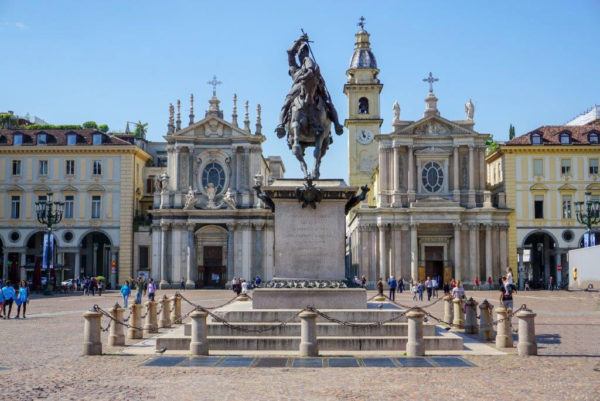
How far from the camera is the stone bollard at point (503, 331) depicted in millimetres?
19531

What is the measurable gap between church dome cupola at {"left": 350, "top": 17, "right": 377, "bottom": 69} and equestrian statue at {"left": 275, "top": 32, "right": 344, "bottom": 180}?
72468mm

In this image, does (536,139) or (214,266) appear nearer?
(536,139)

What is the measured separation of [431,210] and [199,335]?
57857 millimetres

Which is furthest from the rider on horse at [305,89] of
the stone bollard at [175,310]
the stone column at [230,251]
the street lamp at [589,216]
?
the stone column at [230,251]

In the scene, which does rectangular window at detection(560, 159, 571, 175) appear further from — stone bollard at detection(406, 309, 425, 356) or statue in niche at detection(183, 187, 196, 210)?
stone bollard at detection(406, 309, 425, 356)

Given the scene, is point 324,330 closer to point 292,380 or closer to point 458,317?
point 292,380

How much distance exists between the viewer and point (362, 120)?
295 ft

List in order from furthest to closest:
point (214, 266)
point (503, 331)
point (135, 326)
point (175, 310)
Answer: point (214, 266), point (175, 310), point (135, 326), point (503, 331)

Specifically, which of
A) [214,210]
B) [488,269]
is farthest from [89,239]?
[488,269]

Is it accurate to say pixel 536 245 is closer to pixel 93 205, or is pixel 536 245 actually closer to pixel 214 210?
pixel 214 210

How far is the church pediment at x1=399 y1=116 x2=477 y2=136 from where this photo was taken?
75188 mm

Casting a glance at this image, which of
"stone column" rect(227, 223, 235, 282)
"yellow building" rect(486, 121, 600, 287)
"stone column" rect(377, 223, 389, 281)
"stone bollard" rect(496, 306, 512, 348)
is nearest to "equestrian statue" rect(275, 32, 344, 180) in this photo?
"stone bollard" rect(496, 306, 512, 348)

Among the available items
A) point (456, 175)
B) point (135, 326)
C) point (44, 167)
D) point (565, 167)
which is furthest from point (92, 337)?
point (565, 167)

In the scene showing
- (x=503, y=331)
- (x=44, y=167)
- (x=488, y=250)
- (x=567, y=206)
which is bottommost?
(x=503, y=331)
